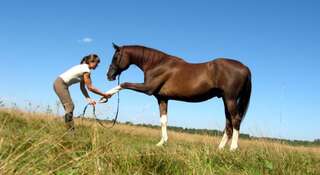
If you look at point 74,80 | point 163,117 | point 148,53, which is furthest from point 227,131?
point 74,80

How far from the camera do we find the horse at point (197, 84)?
31.5 ft

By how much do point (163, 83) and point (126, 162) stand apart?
19.3 ft

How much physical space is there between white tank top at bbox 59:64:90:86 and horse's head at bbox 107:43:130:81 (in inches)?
73.1

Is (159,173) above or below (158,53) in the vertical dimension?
below

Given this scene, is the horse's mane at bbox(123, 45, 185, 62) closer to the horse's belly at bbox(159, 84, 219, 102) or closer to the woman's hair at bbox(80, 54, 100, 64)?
the horse's belly at bbox(159, 84, 219, 102)

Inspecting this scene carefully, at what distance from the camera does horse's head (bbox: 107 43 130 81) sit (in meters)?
10.6

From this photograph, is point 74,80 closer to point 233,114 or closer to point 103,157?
point 233,114

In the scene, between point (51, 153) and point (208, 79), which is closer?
point (51, 153)

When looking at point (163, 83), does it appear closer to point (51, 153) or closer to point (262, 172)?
point (262, 172)

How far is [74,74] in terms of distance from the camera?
874 cm

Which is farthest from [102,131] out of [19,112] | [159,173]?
[19,112]

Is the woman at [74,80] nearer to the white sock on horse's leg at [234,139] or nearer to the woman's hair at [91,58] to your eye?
the woman's hair at [91,58]

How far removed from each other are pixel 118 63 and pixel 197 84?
2.18 m

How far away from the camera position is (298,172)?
5242 millimetres
